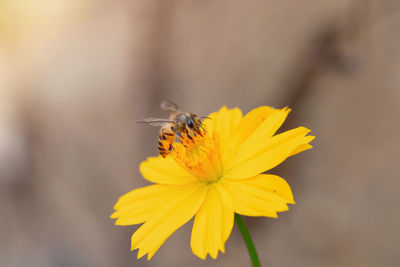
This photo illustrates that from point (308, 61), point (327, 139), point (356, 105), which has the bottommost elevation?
point (327, 139)

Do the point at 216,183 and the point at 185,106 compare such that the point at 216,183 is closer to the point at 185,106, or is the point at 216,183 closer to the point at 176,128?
the point at 176,128

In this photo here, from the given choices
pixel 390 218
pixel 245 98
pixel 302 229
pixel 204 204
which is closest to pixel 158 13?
pixel 245 98

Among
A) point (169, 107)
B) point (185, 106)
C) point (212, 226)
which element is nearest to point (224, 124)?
point (169, 107)

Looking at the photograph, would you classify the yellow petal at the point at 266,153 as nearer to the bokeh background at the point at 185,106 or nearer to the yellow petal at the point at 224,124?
the yellow petal at the point at 224,124

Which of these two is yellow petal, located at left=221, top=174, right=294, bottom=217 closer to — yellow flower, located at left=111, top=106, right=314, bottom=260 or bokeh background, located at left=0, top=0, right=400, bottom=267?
yellow flower, located at left=111, top=106, right=314, bottom=260

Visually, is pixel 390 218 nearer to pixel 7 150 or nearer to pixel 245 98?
pixel 245 98

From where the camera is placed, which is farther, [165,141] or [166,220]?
[165,141]
